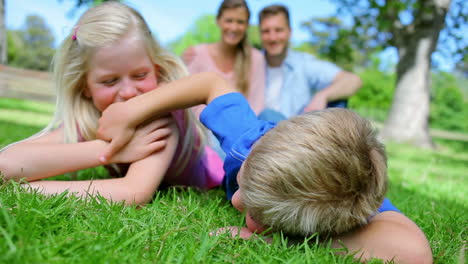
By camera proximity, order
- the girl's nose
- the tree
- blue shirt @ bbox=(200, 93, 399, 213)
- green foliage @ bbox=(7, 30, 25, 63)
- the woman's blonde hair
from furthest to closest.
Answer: green foliage @ bbox=(7, 30, 25, 63) → the tree → the woman's blonde hair → the girl's nose → blue shirt @ bbox=(200, 93, 399, 213)

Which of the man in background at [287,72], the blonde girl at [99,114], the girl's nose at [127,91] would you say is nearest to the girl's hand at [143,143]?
the blonde girl at [99,114]

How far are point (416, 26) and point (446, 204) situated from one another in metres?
9.06

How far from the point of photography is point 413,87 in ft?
34.7

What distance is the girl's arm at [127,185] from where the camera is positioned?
65.5 inches

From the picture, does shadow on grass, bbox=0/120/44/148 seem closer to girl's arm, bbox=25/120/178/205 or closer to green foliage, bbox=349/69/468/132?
girl's arm, bbox=25/120/178/205

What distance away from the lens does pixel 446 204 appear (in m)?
2.44

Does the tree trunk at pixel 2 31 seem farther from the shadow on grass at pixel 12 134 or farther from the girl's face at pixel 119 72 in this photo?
the girl's face at pixel 119 72

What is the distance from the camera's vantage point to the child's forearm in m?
1.81

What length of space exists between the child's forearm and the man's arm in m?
1.74

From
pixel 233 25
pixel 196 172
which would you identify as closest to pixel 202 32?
pixel 233 25

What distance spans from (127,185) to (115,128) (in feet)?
0.97

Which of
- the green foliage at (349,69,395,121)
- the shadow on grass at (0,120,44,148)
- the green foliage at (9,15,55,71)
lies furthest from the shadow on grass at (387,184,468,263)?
the green foliage at (349,69,395,121)

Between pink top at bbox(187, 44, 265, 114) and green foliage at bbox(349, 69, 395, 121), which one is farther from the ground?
pink top at bbox(187, 44, 265, 114)

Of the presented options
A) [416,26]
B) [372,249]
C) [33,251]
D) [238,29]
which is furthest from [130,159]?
[416,26]
